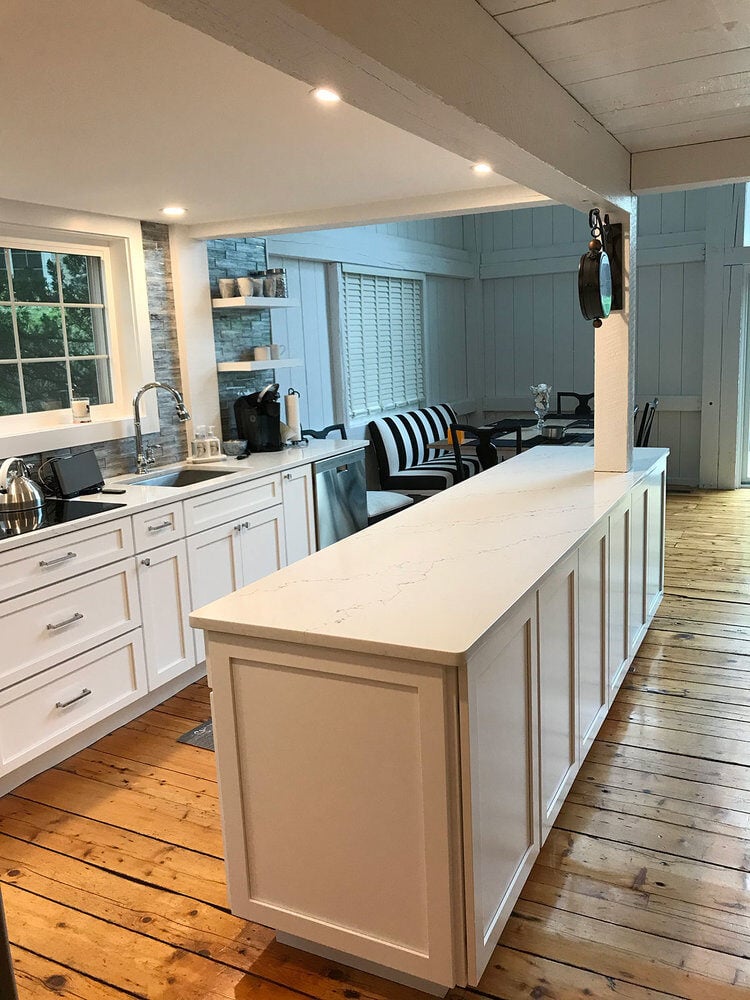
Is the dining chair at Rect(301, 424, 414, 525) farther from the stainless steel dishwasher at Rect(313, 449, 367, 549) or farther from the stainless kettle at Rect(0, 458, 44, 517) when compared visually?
the stainless kettle at Rect(0, 458, 44, 517)

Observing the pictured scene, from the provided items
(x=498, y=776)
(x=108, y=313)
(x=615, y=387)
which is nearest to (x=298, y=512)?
(x=108, y=313)

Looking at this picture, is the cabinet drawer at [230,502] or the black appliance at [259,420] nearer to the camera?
the cabinet drawer at [230,502]

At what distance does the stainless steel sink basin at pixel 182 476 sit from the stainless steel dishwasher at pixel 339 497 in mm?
551

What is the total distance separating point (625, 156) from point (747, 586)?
2559 mm

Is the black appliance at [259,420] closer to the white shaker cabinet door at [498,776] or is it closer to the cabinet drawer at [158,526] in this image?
the cabinet drawer at [158,526]

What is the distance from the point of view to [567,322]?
26.7 feet

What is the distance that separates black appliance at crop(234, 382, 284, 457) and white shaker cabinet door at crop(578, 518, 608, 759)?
2.33 metres

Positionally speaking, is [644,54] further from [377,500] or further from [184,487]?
[377,500]

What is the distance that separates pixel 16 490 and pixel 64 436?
621 mm

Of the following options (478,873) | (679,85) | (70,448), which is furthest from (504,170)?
(70,448)

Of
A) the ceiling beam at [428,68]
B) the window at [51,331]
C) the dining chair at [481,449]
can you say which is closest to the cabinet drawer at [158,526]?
the window at [51,331]

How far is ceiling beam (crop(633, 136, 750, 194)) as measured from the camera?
3262 millimetres

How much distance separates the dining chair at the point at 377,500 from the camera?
5.15m

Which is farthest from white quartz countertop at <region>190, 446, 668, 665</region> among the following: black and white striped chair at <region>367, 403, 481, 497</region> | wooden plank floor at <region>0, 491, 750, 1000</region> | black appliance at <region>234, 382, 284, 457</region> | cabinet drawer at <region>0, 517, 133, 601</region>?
black and white striped chair at <region>367, 403, 481, 497</region>
